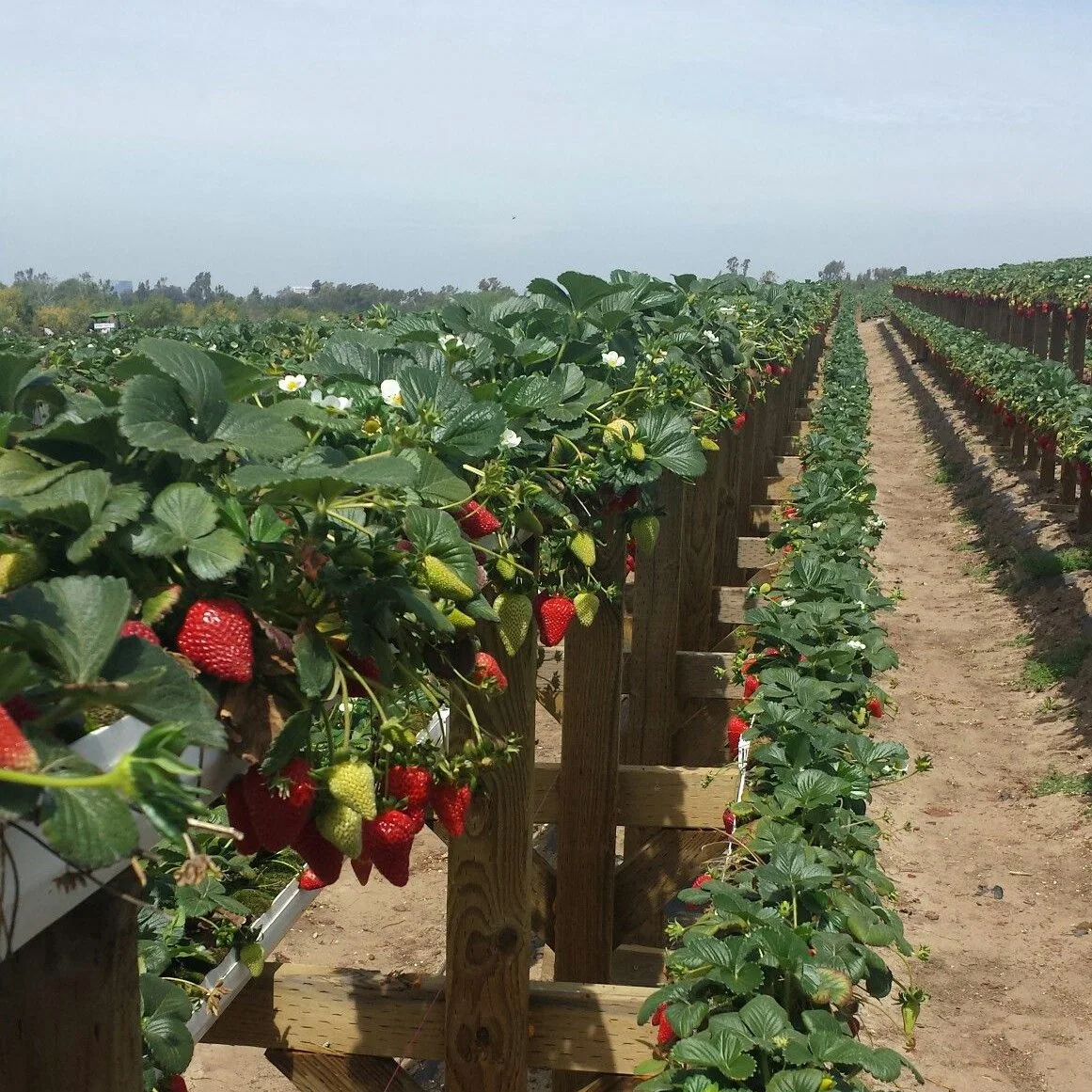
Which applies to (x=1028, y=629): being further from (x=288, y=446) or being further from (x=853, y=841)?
(x=288, y=446)

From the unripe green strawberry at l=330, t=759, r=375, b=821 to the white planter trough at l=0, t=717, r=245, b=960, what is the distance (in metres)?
0.29

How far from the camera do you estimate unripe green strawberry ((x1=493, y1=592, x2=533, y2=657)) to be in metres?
2.13

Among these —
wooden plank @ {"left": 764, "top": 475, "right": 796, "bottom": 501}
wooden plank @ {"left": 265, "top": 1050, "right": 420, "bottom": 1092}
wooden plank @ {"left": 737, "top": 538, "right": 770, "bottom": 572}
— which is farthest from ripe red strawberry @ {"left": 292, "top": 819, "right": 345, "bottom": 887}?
wooden plank @ {"left": 764, "top": 475, "right": 796, "bottom": 501}

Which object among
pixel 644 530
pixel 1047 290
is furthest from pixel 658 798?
pixel 1047 290

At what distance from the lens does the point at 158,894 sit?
7.45 ft

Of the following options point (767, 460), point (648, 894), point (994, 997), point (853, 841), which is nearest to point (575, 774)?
point (648, 894)

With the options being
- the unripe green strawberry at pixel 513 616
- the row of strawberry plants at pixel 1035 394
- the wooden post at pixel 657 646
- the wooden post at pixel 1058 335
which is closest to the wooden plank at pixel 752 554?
the wooden post at pixel 657 646

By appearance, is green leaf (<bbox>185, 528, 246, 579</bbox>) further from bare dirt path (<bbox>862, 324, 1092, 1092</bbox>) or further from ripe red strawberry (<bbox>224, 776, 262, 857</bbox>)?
bare dirt path (<bbox>862, 324, 1092, 1092</bbox>)

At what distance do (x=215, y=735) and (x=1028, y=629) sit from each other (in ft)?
35.4

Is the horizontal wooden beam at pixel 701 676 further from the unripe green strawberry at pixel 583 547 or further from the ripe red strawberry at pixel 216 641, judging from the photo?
the ripe red strawberry at pixel 216 641

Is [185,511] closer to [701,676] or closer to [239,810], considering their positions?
[239,810]

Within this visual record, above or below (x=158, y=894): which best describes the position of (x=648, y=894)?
below

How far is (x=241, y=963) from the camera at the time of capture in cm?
242

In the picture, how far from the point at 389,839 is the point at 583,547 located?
121 centimetres
